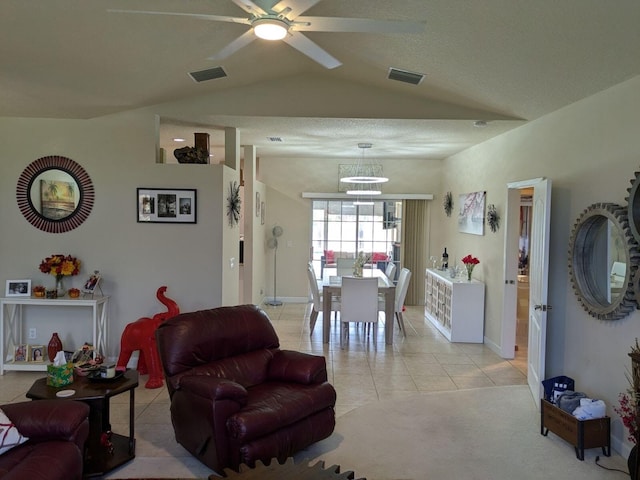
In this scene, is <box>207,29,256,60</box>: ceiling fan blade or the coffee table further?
the coffee table

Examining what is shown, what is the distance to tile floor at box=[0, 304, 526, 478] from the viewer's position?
3.23 meters

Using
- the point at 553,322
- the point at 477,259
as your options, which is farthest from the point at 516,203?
the point at 553,322

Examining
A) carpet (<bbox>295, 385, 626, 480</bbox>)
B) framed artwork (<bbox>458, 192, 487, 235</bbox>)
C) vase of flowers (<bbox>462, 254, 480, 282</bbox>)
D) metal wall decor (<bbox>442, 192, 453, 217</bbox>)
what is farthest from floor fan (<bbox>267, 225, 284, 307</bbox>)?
carpet (<bbox>295, 385, 626, 480</bbox>)

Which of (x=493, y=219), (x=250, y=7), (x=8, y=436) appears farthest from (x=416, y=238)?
(x=8, y=436)

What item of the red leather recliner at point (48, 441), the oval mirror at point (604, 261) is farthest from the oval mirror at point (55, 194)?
the oval mirror at point (604, 261)

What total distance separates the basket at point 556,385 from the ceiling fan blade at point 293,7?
11.0 ft

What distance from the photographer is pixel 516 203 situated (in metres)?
5.41

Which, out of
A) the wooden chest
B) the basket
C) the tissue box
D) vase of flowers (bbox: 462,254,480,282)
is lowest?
the wooden chest

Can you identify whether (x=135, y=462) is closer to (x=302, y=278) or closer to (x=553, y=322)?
(x=553, y=322)

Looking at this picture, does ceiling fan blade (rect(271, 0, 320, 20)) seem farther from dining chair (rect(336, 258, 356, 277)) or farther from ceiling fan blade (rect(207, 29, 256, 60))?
dining chair (rect(336, 258, 356, 277))

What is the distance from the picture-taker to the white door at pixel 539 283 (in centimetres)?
406

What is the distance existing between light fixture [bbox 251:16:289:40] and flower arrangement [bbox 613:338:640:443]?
2.79 meters

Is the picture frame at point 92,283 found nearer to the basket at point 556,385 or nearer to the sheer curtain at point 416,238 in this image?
the basket at point 556,385

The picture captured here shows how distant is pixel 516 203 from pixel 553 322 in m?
1.60
